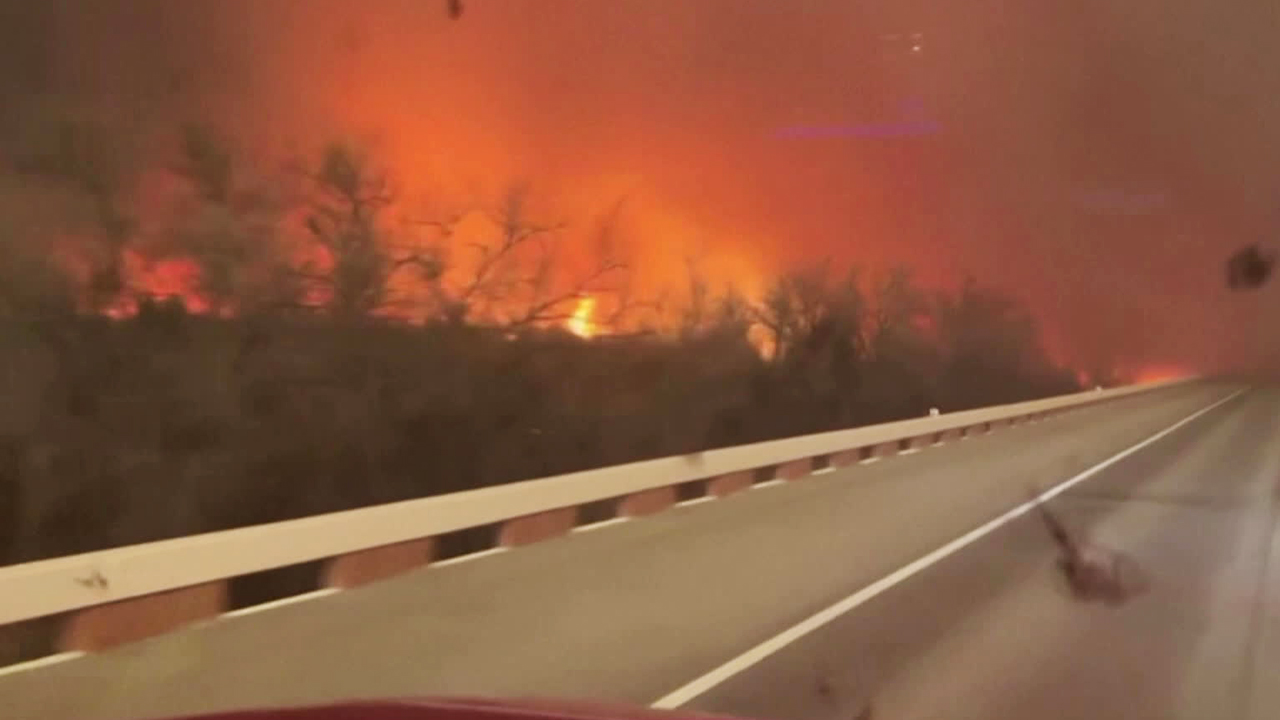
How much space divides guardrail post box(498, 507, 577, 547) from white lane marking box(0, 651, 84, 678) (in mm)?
6304

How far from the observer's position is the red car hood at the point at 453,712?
15.3 ft

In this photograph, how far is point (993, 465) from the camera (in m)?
28.4

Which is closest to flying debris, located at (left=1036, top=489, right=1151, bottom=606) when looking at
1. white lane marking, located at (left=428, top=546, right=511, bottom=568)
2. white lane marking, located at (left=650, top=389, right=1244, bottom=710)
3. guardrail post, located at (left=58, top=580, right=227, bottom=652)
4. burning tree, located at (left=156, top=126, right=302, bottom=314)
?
white lane marking, located at (left=650, top=389, right=1244, bottom=710)

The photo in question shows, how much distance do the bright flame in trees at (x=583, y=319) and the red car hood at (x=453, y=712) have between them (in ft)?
83.9

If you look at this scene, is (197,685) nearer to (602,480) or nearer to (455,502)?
(455,502)

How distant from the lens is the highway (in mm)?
8953

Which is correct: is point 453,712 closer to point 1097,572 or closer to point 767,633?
point 767,633

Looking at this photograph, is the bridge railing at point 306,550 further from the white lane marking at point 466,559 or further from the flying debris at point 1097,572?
the flying debris at point 1097,572

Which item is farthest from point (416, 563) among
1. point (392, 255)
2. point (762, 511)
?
point (392, 255)

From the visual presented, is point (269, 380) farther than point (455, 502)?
Yes

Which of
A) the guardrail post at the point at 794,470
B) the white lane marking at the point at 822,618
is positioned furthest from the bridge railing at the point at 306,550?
the white lane marking at the point at 822,618

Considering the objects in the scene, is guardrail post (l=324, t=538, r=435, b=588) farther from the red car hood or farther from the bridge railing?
the red car hood

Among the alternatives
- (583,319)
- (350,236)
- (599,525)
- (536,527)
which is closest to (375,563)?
(536,527)

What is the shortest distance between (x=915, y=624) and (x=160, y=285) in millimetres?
12886
